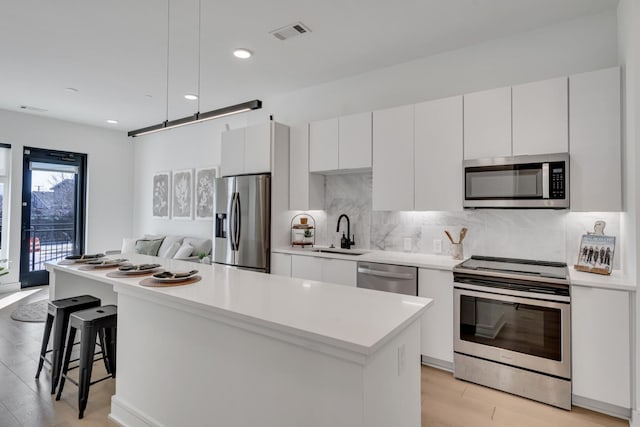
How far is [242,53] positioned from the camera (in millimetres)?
3533

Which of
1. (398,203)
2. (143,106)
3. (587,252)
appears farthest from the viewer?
(143,106)

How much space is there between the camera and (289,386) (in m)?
1.49

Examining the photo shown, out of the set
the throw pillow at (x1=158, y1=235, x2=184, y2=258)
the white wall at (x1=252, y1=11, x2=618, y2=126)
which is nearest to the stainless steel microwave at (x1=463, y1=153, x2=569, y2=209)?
the white wall at (x1=252, y1=11, x2=618, y2=126)

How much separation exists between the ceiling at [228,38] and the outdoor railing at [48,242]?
248 cm

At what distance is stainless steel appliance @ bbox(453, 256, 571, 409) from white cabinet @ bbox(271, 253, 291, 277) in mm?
1792

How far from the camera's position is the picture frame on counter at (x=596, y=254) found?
8.19 ft

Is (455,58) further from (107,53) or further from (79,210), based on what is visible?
(79,210)

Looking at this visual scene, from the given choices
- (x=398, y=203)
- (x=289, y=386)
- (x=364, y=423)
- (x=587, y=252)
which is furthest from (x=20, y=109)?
(x=587, y=252)

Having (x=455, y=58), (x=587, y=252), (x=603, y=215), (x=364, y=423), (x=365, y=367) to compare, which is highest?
(x=455, y=58)

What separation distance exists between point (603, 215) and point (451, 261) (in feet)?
3.95

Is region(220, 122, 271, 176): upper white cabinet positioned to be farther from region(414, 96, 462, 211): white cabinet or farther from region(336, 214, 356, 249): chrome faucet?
region(414, 96, 462, 211): white cabinet

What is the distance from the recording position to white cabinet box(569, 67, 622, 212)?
2.44 meters

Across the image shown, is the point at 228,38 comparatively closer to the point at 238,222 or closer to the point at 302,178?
the point at 302,178

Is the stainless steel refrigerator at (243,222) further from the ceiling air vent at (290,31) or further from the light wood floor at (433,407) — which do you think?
the light wood floor at (433,407)
